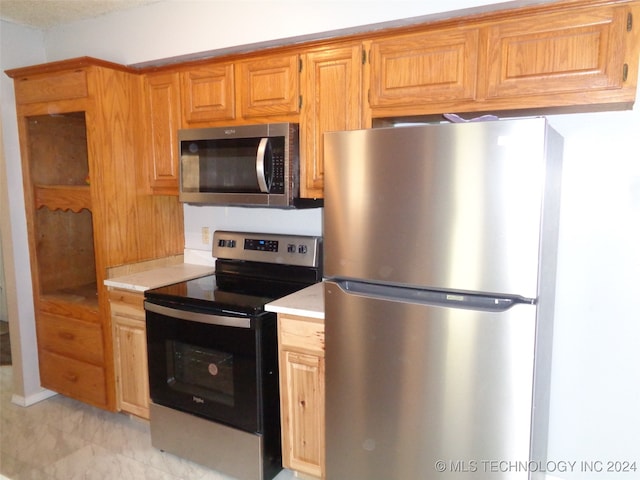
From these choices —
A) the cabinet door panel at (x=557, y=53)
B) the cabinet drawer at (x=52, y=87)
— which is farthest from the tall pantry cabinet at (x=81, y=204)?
the cabinet door panel at (x=557, y=53)

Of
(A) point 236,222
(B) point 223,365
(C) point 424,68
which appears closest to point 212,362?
(B) point 223,365

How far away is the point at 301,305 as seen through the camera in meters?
1.98

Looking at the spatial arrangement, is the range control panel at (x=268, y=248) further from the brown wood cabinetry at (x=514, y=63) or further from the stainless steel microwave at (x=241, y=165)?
the brown wood cabinetry at (x=514, y=63)

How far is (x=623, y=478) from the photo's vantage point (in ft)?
6.31

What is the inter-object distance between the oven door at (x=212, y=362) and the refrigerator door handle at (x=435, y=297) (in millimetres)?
560

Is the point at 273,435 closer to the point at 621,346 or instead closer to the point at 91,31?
the point at 621,346

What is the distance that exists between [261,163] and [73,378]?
73.6 inches

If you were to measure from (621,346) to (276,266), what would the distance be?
169cm

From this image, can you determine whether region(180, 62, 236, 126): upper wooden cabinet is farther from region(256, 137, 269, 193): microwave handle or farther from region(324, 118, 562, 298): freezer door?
region(324, 118, 562, 298): freezer door

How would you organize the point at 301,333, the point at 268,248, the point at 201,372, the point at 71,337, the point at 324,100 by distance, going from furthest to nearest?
the point at 71,337, the point at 268,248, the point at 201,372, the point at 324,100, the point at 301,333

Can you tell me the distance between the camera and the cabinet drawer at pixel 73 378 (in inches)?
104

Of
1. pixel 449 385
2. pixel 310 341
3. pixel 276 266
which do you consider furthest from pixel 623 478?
pixel 276 266

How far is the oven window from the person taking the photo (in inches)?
83.0

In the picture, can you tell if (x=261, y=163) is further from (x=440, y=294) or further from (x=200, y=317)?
(x=440, y=294)
